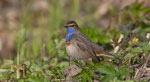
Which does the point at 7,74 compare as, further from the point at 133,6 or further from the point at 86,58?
the point at 133,6

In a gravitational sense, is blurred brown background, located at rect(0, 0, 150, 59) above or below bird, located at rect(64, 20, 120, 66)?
above

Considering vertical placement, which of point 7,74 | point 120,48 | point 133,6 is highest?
point 133,6

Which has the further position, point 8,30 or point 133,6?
point 8,30

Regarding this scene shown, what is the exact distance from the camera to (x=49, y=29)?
8258 millimetres

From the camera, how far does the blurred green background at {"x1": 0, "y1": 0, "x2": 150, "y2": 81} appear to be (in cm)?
531

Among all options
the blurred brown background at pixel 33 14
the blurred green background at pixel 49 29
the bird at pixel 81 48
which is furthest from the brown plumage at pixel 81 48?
the blurred brown background at pixel 33 14

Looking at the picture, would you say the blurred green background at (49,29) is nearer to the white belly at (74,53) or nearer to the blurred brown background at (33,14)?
the blurred brown background at (33,14)

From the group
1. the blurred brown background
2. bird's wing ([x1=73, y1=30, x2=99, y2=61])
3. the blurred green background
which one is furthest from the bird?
the blurred brown background

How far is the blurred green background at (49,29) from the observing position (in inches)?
209

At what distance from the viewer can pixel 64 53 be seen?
573cm

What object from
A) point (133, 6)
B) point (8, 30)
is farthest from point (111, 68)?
point (8, 30)

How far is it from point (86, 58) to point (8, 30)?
582cm

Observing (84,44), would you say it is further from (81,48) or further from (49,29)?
(49,29)

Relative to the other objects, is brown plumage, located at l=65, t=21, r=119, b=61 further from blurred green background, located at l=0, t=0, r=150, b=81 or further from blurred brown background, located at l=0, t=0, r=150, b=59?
blurred brown background, located at l=0, t=0, r=150, b=59
